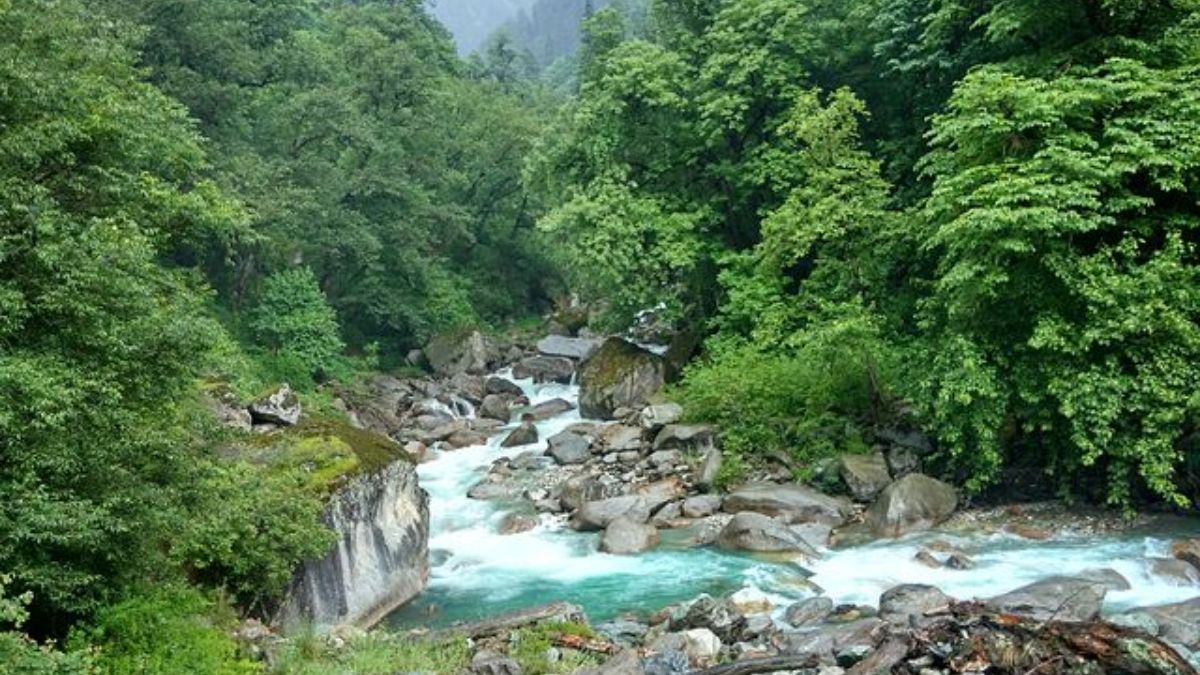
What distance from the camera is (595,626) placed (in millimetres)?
12406

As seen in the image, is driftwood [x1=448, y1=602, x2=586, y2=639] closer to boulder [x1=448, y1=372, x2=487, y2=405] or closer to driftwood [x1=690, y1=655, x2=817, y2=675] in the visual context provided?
driftwood [x1=690, y1=655, x2=817, y2=675]

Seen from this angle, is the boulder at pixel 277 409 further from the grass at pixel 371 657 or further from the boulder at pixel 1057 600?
the boulder at pixel 1057 600

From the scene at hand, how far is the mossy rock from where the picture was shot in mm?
13586

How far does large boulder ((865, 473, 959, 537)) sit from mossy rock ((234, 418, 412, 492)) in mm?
8523

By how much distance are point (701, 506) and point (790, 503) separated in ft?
5.84

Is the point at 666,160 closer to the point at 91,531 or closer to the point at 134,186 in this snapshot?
the point at 134,186

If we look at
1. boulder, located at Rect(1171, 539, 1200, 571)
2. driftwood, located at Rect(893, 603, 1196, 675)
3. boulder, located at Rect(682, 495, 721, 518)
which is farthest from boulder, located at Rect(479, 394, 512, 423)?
driftwood, located at Rect(893, 603, 1196, 675)

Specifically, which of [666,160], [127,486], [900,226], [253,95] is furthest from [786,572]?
[253,95]

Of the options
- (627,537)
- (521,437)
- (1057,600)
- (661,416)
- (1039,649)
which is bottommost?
(1057,600)

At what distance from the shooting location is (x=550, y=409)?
27172 mm

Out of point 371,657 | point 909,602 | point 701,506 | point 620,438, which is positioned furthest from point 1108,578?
point 620,438

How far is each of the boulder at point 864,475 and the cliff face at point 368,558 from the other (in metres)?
8.16

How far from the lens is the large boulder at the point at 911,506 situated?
15664 millimetres

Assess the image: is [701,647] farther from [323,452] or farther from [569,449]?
[569,449]
